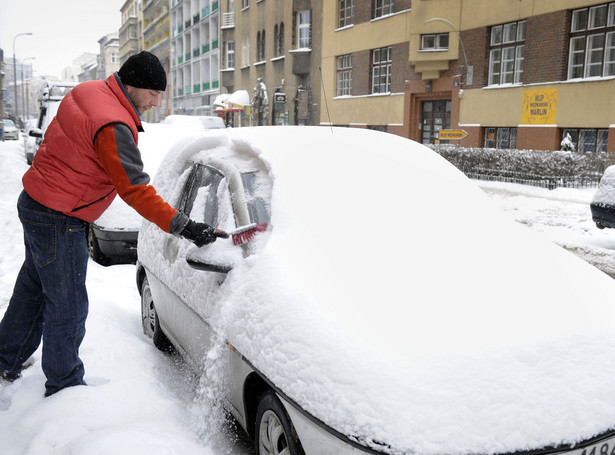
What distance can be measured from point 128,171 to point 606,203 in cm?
717

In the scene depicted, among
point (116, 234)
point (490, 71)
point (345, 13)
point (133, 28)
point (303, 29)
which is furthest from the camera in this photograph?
point (133, 28)

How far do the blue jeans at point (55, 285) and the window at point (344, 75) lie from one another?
28.2 meters

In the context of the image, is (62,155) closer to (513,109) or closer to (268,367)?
(268,367)

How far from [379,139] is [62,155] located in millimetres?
1779

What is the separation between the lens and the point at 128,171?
109 inches

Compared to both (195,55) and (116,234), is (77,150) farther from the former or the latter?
(195,55)

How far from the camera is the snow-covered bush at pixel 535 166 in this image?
Result: 15164 mm

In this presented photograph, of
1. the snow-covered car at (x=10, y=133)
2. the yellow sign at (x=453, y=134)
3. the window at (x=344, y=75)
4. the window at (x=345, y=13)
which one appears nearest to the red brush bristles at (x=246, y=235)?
the yellow sign at (x=453, y=134)

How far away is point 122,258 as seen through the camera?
645 centimetres

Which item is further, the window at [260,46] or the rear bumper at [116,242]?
the window at [260,46]

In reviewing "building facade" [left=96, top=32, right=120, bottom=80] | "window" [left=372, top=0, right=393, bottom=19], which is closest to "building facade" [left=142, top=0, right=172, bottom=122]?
"building facade" [left=96, top=32, right=120, bottom=80]

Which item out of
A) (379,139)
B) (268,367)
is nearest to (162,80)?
(379,139)

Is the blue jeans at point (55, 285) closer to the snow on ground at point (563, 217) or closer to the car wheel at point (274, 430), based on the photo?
the car wheel at point (274, 430)

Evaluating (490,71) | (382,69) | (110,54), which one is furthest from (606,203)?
(110,54)
